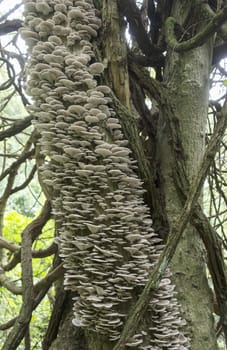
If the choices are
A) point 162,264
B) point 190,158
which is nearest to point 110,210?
point 162,264

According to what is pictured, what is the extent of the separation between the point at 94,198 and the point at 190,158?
0.47 metres

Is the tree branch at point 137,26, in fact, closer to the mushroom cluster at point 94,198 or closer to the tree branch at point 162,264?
the mushroom cluster at point 94,198

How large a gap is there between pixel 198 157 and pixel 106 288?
2.05 feet

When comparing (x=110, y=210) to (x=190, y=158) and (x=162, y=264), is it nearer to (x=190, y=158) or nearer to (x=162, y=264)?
(x=162, y=264)

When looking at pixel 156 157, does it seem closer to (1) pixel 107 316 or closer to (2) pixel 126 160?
(2) pixel 126 160

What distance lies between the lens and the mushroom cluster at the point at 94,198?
114 centimetres

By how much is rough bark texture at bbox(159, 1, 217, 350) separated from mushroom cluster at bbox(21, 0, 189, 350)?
0.28 ft

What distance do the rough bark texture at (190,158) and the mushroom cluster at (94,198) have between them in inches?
3.4

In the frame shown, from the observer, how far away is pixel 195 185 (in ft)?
3.35

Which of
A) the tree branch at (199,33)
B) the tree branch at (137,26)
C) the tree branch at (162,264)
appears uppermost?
the tree branch at (137,26)

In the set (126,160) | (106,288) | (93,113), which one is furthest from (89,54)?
(106,288)

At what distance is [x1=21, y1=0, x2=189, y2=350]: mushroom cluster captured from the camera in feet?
3.73

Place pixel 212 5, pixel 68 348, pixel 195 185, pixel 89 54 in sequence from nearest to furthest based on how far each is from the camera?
pixel 195 185 < pixel 89 54 < pixel 68 348 < pixel 212 5

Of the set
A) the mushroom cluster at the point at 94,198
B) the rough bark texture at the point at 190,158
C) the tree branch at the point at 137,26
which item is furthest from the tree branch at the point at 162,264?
the tree branch at the point at 137,26
